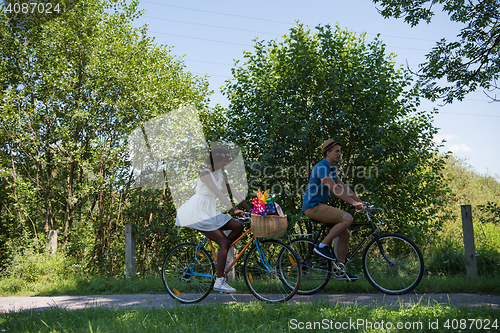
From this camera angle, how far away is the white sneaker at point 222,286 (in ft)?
15.4

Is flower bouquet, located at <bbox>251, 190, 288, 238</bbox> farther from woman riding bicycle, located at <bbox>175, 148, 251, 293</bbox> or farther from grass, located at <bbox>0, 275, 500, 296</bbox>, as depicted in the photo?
grass, located at <bbox>0, 275, 500, 296</bbox>

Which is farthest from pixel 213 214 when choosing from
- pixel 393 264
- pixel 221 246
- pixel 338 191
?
pixel 393 264

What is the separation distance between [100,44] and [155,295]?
28.1 feet

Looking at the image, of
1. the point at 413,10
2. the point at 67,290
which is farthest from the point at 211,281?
the point at 413,10

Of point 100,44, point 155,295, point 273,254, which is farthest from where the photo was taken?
point 100,44

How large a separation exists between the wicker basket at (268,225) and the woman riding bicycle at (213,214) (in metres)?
0.43

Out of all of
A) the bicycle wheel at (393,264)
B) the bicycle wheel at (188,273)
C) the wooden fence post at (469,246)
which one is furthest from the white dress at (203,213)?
the wooden fence post at (469,246)

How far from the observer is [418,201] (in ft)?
27.1

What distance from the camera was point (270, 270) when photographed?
473 centimetres

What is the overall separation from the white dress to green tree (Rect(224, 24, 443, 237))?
9.68 ft

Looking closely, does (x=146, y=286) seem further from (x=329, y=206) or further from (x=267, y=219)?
(x=329, y=206)

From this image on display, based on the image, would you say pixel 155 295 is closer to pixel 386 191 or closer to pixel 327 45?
pixel 386 191

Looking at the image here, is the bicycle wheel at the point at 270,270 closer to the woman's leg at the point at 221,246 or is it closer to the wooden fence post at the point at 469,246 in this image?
the woman's leg at the point at 221,246

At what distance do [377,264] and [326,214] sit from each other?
38.9 inches
